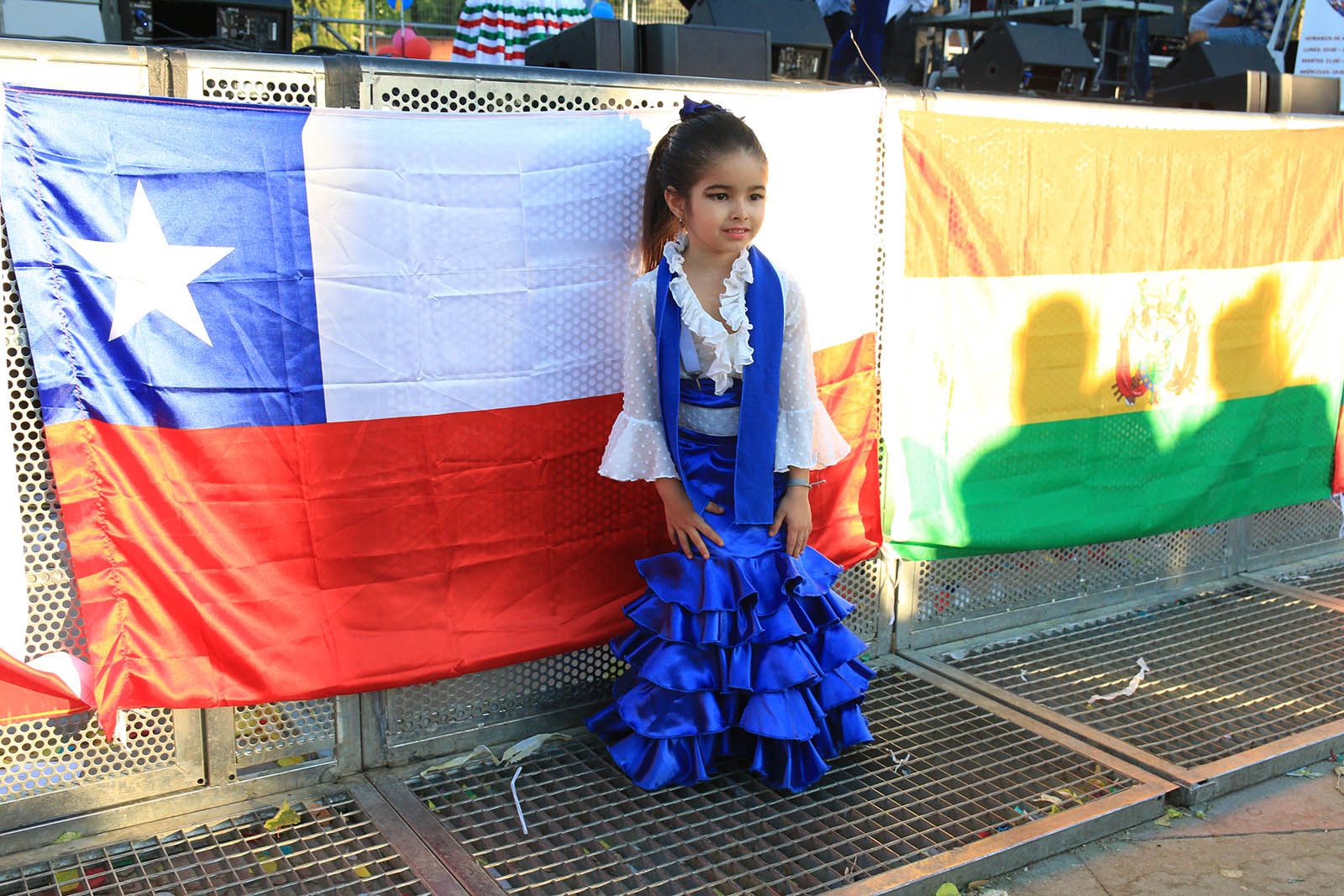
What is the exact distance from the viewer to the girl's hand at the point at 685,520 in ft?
10.8

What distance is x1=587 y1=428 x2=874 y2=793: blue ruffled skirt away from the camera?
3.24 meters

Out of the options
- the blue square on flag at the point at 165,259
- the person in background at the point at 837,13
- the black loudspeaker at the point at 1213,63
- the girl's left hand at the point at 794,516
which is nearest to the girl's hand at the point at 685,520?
the girl's left hand at the point at 794,516

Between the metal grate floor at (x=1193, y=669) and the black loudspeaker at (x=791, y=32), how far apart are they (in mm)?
2532

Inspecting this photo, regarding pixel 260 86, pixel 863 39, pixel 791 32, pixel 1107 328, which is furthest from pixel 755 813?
pixel 863 39

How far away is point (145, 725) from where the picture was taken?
3068 mm

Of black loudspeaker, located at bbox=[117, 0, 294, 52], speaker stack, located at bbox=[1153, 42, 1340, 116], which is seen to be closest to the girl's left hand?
black loudspeaker, located at bbox=[117, 0, 294, 52]

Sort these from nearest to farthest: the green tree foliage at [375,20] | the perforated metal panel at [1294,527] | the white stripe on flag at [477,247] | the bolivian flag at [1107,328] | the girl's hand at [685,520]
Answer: the white stripe on flag at [477,247] < the girl's hand at [685,520] < the bolivian flag at [1107,328] < the perforated metal panel at [1294,527] < the green tree foliage at [375,20]

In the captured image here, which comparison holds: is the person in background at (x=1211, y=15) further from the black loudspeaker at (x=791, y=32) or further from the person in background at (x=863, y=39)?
the black loudspeaker at (x=791, y=32)

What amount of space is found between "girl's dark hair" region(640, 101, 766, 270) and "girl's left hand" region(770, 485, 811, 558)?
2.83 ft

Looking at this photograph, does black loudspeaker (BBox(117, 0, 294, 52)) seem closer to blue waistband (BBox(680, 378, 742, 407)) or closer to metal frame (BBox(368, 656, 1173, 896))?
blue waistband (BBox(680, 378, 742, 407))

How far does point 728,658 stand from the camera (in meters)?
3.27

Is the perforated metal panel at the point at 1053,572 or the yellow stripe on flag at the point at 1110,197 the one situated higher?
the yellow stripe on flag at the point at 1110,197

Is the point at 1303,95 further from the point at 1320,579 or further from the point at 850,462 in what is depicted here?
the point at 850,462

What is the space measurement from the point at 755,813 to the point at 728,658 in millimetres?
407
